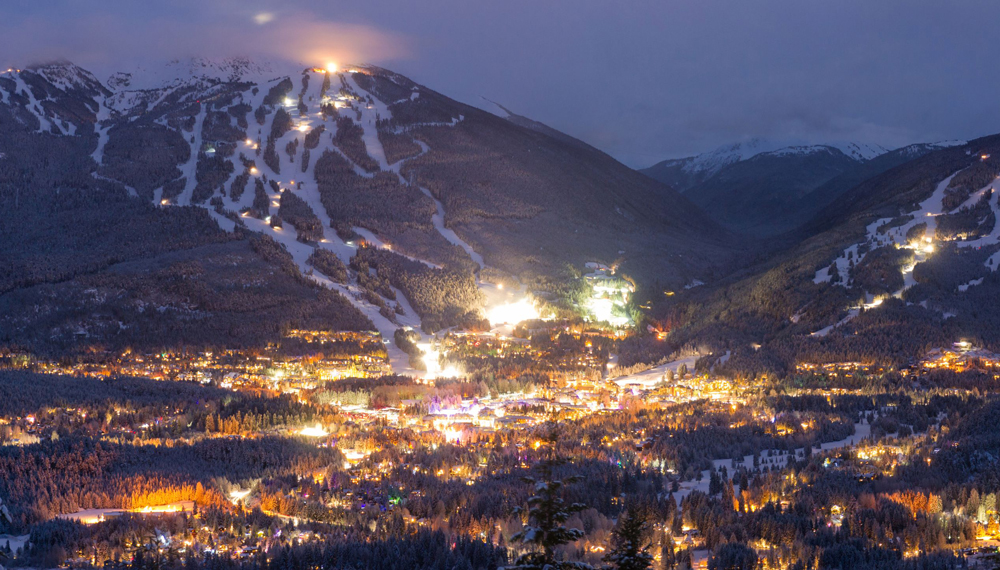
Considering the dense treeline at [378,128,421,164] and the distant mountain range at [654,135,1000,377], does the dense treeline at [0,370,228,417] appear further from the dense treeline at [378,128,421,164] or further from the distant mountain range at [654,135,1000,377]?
the dense treeline at [378,128,421,164]

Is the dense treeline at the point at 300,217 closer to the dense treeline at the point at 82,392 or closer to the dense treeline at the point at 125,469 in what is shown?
the dense treeline at the point at 82,392

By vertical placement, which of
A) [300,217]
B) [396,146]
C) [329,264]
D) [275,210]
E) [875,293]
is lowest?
[875,293]

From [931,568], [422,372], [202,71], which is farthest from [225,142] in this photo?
[931,568]

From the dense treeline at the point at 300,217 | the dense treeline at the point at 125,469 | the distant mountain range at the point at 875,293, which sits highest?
the dense treeline at the point at 300,217

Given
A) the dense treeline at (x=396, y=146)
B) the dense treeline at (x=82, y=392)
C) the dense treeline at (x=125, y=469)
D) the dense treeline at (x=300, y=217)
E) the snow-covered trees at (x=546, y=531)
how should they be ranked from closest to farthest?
the snow-covered trees at (x=546, y=531) → the dense treeline at (x=125, y=469) → the dense treeline at (x=82, y=392) → the dense treeline at (x=300, y=217) → the dense treeline at (x=396, y=146)

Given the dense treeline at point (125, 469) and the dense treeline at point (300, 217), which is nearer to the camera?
the dense treeline at point (125, 469)

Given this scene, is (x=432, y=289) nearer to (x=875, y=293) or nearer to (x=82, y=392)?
(x=82, y=392)

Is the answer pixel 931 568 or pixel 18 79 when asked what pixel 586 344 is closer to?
pixel 931 568

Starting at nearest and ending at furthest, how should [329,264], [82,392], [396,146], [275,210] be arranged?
[82,392] < [329,264] < [275,210] < [396,146]

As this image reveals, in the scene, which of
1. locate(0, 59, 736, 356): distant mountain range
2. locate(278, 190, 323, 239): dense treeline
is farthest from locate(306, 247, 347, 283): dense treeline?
locate(278, 190, 323, 239): dense treeline

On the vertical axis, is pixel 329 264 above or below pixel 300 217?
below

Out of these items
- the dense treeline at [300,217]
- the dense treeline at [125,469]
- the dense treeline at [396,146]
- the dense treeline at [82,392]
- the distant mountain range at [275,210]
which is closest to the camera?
the dense treeline at [125,469]

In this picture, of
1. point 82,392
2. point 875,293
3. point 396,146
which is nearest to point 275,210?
point 396,146

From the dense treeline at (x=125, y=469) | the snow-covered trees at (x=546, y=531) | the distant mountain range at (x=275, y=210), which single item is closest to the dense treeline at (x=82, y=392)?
the dense treeline at (x=125, y=469)
